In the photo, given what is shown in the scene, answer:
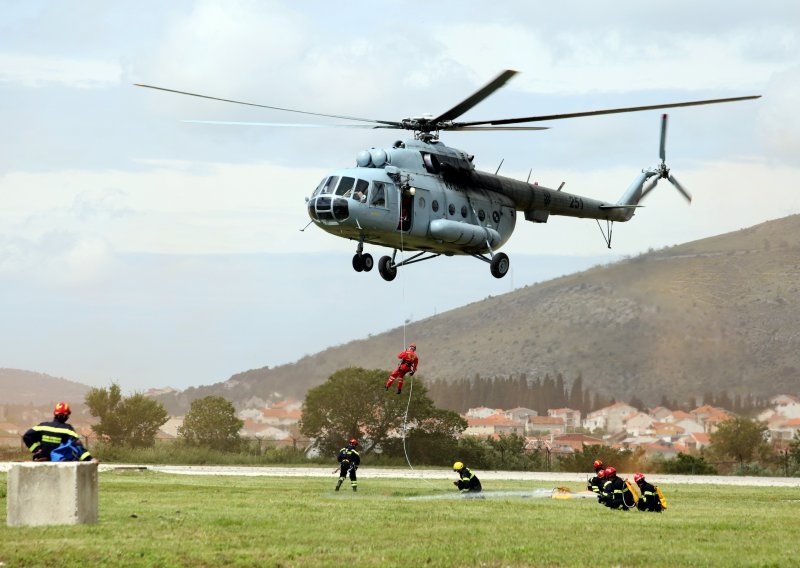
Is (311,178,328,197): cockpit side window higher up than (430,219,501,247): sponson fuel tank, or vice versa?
(311,178,328,197): cockpit side window

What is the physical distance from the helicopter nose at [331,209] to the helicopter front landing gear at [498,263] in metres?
5.80

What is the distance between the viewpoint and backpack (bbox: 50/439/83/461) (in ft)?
69.0

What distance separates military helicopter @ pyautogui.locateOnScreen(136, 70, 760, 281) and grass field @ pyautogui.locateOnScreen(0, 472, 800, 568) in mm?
7219

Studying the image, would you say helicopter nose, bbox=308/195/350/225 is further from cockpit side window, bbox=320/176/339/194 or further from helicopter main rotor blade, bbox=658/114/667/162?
helicopter main rotor blade, bbox=658/114/667/162

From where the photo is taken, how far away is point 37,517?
20.8 metres

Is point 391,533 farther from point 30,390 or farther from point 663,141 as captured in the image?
point 30,390

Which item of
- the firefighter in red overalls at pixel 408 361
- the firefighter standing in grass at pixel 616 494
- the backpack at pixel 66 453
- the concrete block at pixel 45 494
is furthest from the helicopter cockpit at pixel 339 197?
the concrete block at pixel 45 494

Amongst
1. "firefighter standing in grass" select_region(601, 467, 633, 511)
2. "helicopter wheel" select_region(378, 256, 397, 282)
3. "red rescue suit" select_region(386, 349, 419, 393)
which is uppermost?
"helicopter wheel" select_region(378, 256, 397, 282)

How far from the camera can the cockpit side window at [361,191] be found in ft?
111

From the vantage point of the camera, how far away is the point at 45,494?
2072cm

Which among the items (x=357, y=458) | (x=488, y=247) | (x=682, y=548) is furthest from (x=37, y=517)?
(x=488, y=247)

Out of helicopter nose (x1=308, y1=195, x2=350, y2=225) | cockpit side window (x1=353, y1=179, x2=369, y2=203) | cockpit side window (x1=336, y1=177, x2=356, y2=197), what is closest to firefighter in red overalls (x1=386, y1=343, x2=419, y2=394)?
helicopter nose (x1=308, y1=195, x2=350, y2=225)

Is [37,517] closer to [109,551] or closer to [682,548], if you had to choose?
[109,551]

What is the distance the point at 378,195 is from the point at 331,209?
4.72 ft
